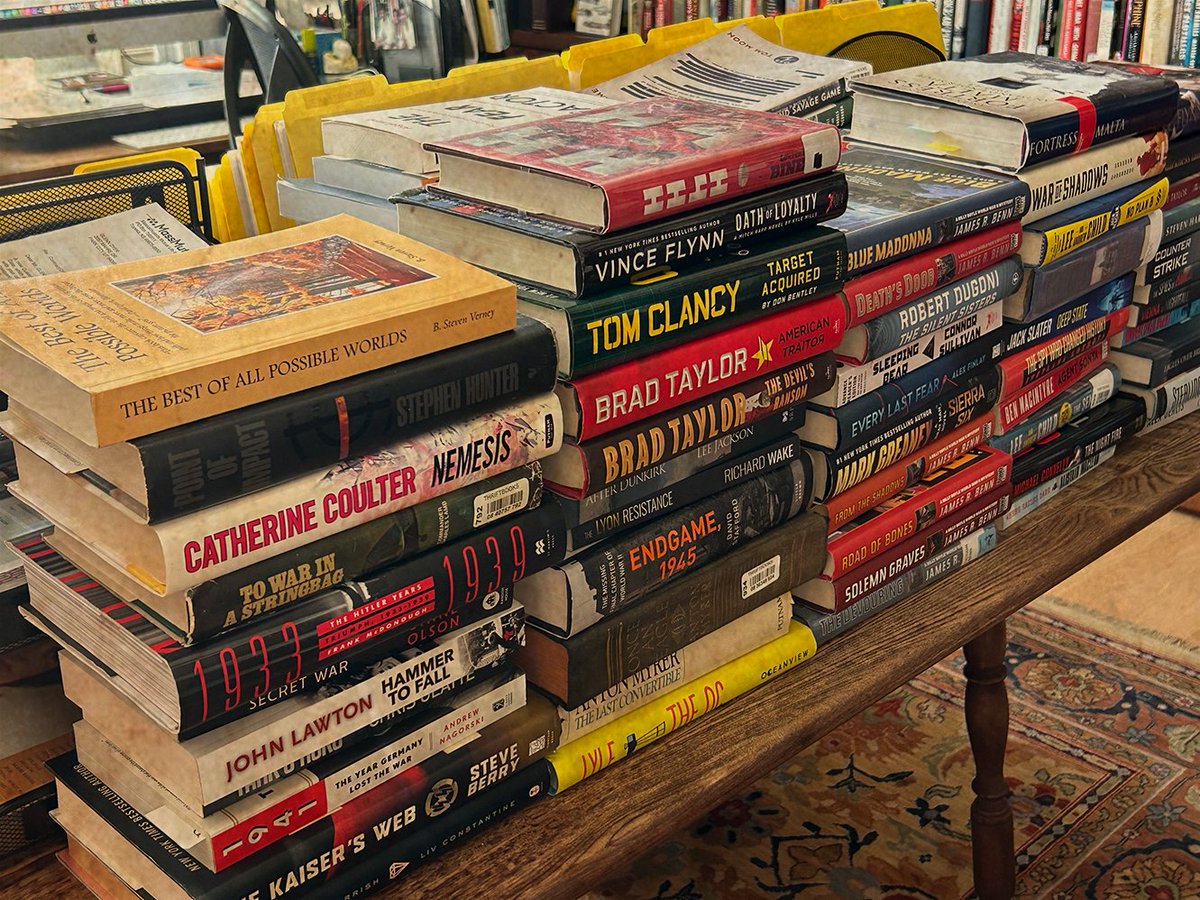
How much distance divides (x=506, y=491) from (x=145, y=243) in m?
0.32

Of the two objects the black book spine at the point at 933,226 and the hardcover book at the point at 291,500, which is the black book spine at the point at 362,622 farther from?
the black book spine at the point at 933,226

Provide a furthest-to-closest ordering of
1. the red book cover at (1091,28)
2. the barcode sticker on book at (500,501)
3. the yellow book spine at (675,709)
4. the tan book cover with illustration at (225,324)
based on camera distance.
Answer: the red book cover at (1091,28) → the yellow book spine at (675,709) → the barcode sticker on book at (500,501) → the tan book cover with illustration at (225,324)

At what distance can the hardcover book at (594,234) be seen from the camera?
28.0 inches

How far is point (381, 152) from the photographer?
90 centimetres

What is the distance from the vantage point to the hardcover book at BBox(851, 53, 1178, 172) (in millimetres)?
1010

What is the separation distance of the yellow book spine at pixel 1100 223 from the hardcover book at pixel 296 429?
21.0 inches

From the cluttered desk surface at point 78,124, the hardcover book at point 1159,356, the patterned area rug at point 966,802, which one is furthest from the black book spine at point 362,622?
the cluttered desk surface at point 78,124

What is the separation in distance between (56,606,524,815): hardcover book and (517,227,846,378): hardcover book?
158 millimetres

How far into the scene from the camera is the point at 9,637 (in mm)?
703

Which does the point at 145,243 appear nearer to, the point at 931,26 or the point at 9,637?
the point at 9,637

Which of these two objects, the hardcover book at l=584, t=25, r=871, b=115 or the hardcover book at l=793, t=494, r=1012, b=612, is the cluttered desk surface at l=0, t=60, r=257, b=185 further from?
the hardcover book at l=793, t=494, r=1012, b=612

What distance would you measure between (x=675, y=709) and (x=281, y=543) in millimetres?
333

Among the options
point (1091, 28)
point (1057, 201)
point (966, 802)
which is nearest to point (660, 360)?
point (1057, 201)

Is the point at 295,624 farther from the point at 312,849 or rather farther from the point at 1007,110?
the point at 1007,110
